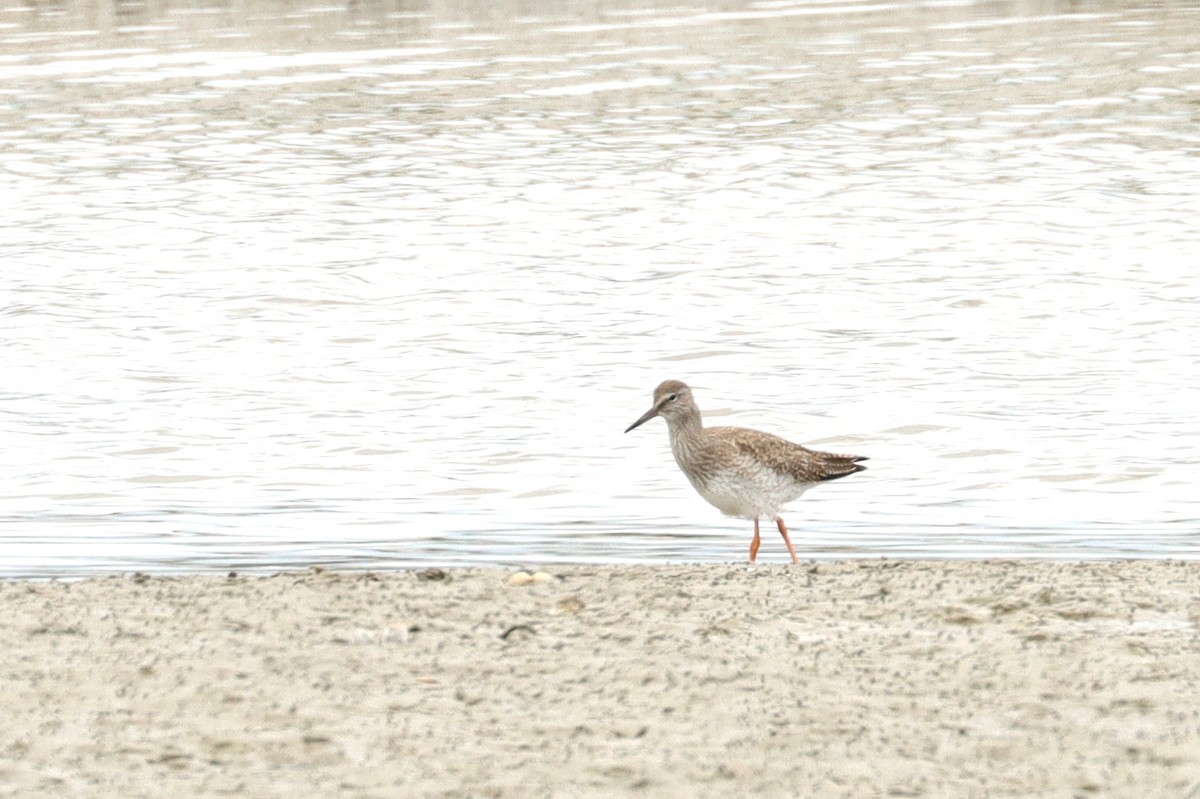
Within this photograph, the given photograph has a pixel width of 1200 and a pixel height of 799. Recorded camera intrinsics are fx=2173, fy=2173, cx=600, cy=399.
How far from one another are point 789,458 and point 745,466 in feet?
0.93

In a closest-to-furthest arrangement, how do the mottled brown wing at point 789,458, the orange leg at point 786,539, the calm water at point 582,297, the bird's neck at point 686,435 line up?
1. the orange leg at point 786,539
2. the mottled brown wing at point 789,458
3. the bird's neck at point 686,435
4. the calm water at point 582,297

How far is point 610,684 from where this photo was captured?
23.5 feet

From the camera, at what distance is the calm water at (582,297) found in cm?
1092

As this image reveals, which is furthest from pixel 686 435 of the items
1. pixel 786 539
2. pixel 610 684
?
pixel 610 684

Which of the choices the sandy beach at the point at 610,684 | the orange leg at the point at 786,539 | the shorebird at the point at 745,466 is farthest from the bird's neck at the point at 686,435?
the sandy beach at the point at 610,684

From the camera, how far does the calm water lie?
10.9 meters

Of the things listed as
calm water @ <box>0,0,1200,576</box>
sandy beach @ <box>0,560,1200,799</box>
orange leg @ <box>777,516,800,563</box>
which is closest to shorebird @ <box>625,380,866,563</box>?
orange leg @ <box>777,516,800,563</box>

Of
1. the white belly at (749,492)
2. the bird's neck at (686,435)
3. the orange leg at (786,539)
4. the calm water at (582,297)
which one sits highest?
the bird's neck at (686,435)

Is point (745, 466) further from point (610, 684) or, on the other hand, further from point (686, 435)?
point (610, 684)

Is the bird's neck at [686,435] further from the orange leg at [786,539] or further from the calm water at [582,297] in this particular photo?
the orange leg at [786,539]

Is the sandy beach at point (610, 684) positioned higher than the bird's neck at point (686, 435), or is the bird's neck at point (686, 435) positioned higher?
the sandy beach at point (610, 684)

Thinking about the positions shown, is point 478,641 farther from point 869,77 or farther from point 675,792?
point 869,77

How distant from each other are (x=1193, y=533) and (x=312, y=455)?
4.85 meters

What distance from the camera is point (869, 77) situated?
29094mm
